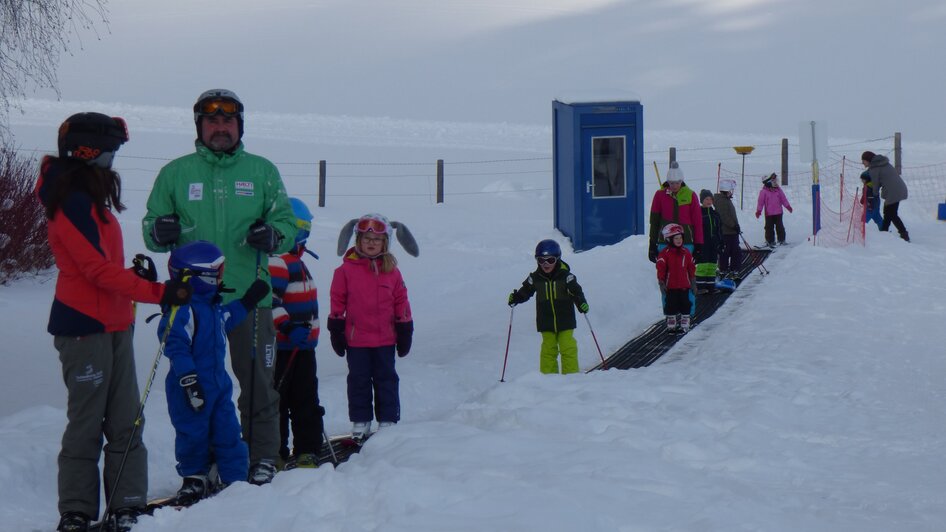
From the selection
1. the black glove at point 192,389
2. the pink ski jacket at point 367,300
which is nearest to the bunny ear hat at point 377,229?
the pink ski jacket at point 367,300

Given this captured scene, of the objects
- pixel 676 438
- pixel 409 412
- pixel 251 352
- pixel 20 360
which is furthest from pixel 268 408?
pixel 20 360

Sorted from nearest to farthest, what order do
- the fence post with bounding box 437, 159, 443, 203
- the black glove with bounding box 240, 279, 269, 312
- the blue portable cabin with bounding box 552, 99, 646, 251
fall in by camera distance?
the black glove with bounding box 240, 279, 269, 312 → the blue portable cabin with bounding box 552, 99, 646, 251 → the fence post with bounding box 437, 159, 443, 203

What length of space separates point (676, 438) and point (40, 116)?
165 feet

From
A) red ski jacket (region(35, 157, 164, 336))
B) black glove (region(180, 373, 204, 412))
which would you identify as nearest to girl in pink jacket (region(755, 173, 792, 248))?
black glove (region(180, 373, 204, 412))

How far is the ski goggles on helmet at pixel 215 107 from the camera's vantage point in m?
5.47

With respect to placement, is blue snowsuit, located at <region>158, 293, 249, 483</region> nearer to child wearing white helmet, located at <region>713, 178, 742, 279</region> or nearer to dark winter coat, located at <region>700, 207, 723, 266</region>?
Result: dark winter coat, located at <region>700, 207, 723, 266</region>

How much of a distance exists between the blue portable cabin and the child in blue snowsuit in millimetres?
13003

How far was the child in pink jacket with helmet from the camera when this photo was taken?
699 centimetres

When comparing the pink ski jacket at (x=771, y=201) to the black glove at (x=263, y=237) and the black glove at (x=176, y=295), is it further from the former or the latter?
the black glove at (x=176, y=295)

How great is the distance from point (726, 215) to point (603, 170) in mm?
3064

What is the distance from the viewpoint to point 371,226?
6.89 m

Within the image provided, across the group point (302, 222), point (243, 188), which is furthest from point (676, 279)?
point (243, 188)

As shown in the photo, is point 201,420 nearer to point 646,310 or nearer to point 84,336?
point 84,336

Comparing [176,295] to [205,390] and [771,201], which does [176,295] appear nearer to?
[205,390]
